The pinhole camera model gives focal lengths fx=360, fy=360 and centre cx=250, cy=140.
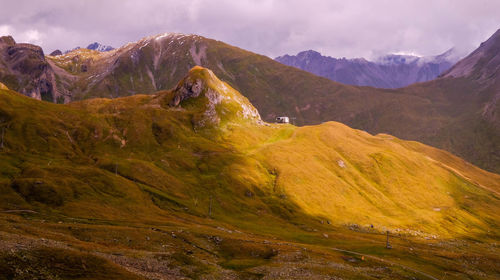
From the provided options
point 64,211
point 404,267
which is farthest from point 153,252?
point 404,267

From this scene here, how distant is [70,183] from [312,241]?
106m

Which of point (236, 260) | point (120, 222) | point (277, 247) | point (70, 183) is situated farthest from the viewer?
point (70, 183)

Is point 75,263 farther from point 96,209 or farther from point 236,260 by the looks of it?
point 96,209

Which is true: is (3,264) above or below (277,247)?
above

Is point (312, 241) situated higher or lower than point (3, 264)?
lower

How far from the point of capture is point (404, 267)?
4390 inches

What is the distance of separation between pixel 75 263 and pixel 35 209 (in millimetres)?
84817

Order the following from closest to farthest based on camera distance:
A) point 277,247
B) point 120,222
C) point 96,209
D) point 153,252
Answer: point 153,252
point 277,247
point 120,222
point 96,209

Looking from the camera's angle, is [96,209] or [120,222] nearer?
[120,222]

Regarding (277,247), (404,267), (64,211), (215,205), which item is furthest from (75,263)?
(215,205)

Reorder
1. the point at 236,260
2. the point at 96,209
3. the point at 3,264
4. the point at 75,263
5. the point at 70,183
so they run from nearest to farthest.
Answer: the point at 3,264 → the point at 75,263 → the point at 236,260 → the point at 96,209 → the point at 70,183

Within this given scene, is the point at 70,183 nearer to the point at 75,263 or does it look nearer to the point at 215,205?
the point at 215,205

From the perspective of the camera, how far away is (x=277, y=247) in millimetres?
110562

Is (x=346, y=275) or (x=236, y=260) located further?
(x=236, y=260)
